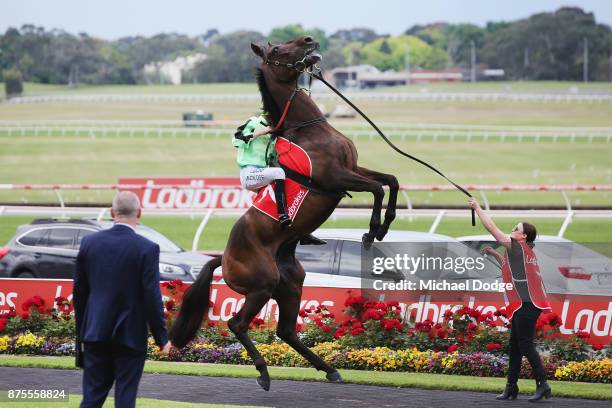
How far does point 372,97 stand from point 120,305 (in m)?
67.7

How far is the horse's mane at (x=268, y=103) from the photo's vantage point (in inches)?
361

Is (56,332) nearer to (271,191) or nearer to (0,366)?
(0,366)

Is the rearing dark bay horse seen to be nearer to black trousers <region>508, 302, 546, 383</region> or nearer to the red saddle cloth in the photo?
the red saddle cloth

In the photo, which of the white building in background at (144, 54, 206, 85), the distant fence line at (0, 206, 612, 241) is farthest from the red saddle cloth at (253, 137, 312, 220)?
the white building in background at (144, 54, 206, 85)

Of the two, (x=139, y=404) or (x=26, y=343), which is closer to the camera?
(x=139, y=404)

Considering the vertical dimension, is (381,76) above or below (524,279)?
below

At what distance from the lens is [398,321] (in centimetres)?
1057

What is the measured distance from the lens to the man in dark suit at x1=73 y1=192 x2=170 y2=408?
618cm

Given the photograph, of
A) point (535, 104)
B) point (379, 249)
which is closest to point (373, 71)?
point (535, 104)

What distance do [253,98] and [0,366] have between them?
6743 cm

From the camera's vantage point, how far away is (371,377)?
31.6 feet

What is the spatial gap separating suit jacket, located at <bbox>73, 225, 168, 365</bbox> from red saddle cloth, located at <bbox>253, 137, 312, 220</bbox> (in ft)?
9.04

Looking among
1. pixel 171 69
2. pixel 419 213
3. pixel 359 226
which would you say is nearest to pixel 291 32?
pixel 171 69

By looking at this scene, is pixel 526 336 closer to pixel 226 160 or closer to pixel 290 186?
pixel 290 186
